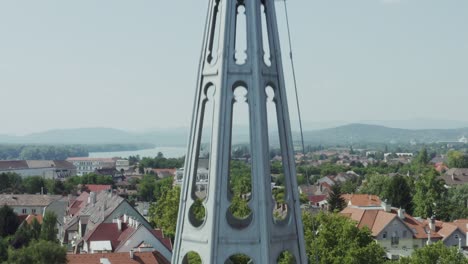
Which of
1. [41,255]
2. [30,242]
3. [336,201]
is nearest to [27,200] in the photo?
[336,201]

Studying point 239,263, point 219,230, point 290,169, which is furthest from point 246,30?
point 239,263

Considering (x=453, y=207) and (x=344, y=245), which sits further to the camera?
(x=453, y=207)

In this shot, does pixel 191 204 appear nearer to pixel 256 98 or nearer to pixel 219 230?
pixel 219 230

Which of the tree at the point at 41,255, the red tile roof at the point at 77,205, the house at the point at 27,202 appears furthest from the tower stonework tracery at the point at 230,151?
the house at the point at 27,202

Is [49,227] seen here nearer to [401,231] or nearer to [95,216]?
[95,216]

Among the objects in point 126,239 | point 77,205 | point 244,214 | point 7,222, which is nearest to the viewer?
point 244,214

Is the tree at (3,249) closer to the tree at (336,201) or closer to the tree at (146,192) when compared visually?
the tree at (336,201)

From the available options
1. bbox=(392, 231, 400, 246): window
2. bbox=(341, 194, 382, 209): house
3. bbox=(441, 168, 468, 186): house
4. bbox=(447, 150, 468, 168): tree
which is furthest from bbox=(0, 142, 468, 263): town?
bbox=(447, 150, 468, 168): tree
